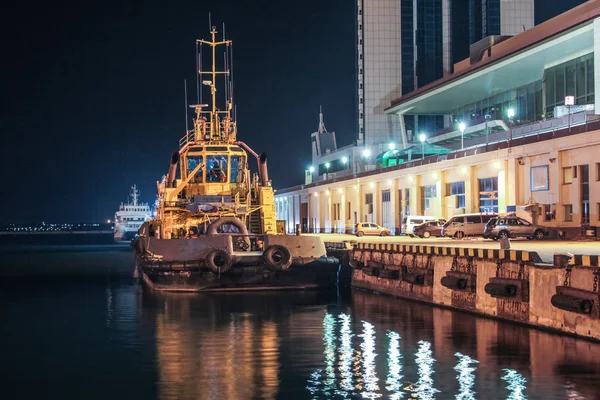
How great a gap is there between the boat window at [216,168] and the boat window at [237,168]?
35cm

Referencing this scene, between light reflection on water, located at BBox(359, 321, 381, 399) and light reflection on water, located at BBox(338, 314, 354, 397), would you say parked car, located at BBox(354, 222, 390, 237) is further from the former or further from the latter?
light reflection on water, located at BBox(359, 321, 381, 399)

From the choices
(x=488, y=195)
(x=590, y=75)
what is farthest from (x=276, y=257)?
(x=590, y=75)

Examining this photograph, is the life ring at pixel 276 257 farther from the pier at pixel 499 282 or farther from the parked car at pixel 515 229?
the parked car at pixel 515 229

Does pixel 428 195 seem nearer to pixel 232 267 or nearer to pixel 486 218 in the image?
pixel 486 218

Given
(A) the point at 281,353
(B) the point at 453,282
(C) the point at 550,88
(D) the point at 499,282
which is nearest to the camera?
(A) the point at 281,353

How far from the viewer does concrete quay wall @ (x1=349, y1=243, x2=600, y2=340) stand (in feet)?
70.0

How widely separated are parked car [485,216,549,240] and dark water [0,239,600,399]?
15889 millimetres

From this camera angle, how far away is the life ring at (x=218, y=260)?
34.2 m

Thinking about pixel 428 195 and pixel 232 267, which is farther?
pixel 428 195

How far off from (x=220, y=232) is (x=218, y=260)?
6.85ft

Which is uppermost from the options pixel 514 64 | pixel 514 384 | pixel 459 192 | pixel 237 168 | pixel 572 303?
pixel 514 64

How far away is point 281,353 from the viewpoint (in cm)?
2089

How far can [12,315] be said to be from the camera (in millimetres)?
30703

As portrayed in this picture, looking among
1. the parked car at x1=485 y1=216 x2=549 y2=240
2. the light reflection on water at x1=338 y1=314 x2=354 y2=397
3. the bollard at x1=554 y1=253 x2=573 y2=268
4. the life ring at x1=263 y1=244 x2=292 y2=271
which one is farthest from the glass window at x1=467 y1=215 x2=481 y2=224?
the bollard at x1=554 y1=253 x2=573 y2=268
